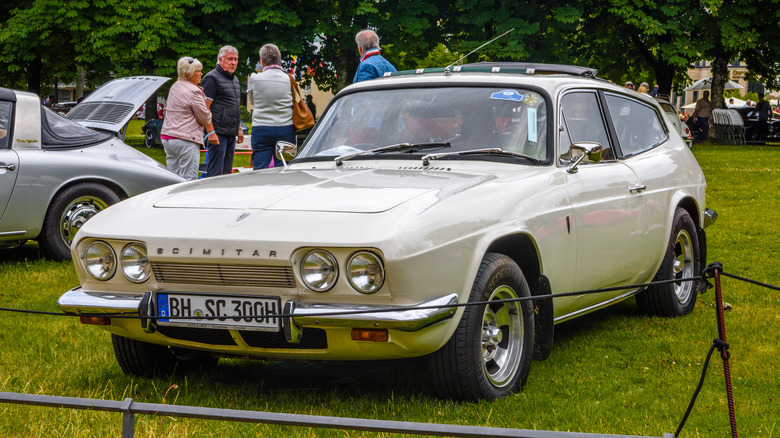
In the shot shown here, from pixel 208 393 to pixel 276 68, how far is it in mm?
6446

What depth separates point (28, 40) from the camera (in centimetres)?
3272

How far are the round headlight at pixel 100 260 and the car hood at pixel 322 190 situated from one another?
1.06ft

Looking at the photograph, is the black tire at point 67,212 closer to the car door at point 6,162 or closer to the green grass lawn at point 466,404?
the car door at point 6,162

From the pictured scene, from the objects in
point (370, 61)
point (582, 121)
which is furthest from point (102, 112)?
point (582, 121)

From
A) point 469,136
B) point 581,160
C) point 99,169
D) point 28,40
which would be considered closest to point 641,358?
point 581,160

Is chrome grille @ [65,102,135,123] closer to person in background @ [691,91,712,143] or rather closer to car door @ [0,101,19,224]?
car door @ [0,101,19,224]

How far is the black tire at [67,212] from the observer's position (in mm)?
9094

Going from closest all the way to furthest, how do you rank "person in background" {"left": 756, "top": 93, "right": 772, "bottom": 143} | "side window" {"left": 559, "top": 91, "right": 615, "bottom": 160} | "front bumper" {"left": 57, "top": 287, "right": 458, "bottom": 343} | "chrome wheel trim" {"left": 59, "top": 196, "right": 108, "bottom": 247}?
1. "front bumper" {"left": 57, "top": 287, "right": 458, "bottom": 343}
2. "side window" {"left": 559, "top": 91, "right": 615, "bottom": 160}
3. "chrome wheel trim" {"left": 59, "top": 196, "right": 108, "bottom": 247}
4. "person in background" {"left": 756, "top": 93, "right": 772, "bottom": 143}

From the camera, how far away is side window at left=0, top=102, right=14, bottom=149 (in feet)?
29.2

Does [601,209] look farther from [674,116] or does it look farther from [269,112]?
[674,116]

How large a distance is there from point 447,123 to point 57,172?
15.7 feet

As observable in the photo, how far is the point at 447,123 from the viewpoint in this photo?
18.6 ft

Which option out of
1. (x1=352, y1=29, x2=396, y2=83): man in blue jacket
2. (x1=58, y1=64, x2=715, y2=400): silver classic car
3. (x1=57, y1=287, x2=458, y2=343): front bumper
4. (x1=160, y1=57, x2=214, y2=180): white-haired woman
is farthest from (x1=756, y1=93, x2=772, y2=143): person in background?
(x1=57, y1=287, x2=458, y2=343): front bumper

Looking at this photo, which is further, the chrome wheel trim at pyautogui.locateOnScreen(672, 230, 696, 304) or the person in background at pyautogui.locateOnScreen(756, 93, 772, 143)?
the person in background at pyautogui.locateOnScreen(756, 93, 772, 143)
